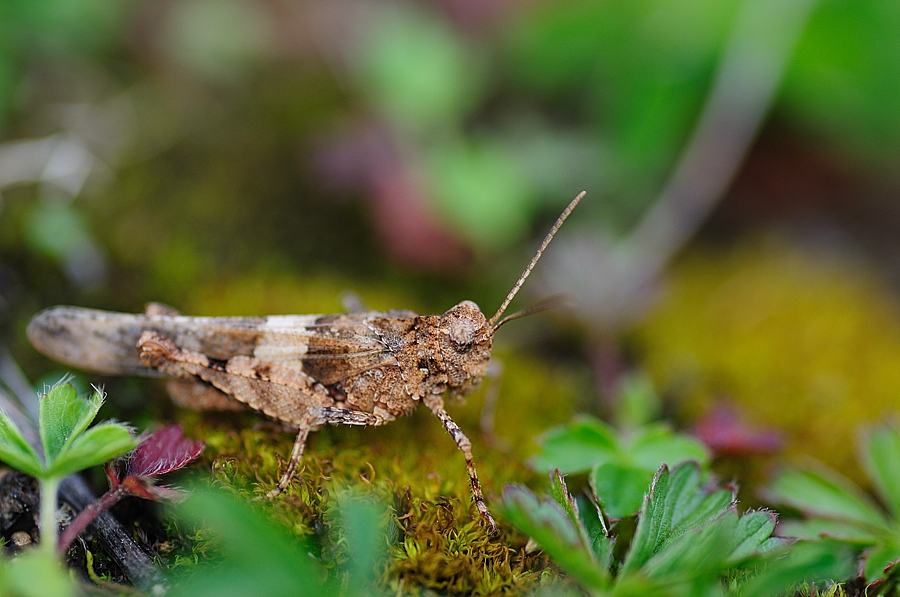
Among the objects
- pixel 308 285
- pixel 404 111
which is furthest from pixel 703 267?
pixel 308 285

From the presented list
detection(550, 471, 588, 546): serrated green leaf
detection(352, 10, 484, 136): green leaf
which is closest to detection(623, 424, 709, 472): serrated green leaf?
detection(550, 471, 588, 546): serrated green leaf

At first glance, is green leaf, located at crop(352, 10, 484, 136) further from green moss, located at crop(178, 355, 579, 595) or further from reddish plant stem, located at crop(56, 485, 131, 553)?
reddish plant stem, located at crop(56, 485, 131, 553)

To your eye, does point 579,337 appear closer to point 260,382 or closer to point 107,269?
point 260,382

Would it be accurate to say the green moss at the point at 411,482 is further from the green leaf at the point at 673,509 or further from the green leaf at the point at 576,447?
the green leaf at the point at 673,509

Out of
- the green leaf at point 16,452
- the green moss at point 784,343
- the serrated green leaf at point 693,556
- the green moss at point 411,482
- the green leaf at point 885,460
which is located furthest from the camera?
the green moss at point 784,343

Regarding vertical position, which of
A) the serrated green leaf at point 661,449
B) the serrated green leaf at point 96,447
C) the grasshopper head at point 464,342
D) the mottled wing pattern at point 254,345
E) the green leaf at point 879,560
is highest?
the mottled wing pattern at point 254,345

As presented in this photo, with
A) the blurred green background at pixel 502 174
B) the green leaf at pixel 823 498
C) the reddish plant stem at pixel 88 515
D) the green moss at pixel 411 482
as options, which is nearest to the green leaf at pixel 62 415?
the reddish plant stem at pixel 88 515
